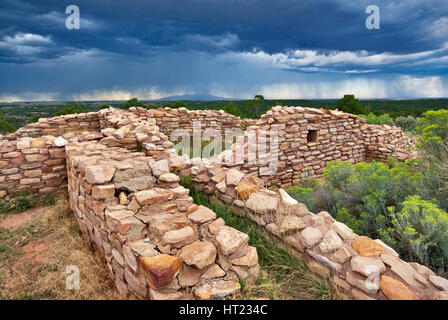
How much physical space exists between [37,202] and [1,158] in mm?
1115

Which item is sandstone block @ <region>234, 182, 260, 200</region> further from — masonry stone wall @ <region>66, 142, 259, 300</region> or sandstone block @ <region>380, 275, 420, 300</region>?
sandstone block @ <region>380, 275, 420, 300</region>

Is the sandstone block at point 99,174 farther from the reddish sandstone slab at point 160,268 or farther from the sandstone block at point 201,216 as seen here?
the reddish sandstone slab at point 160,268

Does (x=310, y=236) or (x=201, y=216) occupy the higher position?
(x=201, y=216)

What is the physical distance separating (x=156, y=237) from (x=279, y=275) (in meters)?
1.30

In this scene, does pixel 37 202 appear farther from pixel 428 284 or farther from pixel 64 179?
pixel 428 284

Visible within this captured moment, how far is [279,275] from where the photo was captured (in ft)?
8.39

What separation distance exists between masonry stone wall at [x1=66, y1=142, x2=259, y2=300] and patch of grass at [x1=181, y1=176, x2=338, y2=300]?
0.16 metres

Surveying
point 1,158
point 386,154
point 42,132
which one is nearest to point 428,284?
point 1,158

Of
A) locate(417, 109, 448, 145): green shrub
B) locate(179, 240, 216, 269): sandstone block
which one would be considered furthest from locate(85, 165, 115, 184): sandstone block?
locate(417, 109, 448, 145): green shrub

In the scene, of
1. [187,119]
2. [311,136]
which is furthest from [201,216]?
[187,119]

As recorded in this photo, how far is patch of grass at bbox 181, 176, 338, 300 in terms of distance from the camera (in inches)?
88.1

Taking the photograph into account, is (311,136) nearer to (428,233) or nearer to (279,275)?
(428,233)

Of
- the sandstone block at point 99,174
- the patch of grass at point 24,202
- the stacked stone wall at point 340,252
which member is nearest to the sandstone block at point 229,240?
→ the stacked stone wall at point 340,252

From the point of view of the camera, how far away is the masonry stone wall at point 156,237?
2.13 metres
